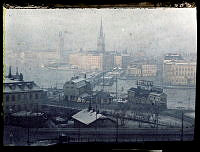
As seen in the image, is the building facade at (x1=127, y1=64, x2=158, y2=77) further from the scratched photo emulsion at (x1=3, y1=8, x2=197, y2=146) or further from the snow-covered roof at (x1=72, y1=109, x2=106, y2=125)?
the snow-covered roof at (x1=72, y1=109, x2=106, y2=125)


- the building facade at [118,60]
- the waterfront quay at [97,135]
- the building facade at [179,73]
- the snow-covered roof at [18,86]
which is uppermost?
the building facade at [118,60]

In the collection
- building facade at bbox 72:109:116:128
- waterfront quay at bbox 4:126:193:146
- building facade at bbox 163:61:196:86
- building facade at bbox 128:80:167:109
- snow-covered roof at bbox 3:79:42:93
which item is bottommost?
waterfront quay at bbox 4:126:193:146

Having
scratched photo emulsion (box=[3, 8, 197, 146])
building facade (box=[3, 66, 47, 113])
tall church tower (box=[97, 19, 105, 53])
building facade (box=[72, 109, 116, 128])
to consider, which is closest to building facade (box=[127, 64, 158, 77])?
scratched photo emulsion (box=[3, 8, 197, 146])

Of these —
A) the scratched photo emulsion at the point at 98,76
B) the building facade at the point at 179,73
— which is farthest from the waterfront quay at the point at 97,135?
the building facade at the point at 179,73

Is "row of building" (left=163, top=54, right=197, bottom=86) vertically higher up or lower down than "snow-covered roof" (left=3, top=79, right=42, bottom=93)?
higher up

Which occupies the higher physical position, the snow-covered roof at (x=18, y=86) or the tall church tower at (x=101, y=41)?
the tall church tower at (x=101, y=41)

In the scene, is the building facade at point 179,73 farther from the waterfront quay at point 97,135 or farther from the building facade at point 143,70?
the waterfront quay at point 97,135
